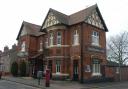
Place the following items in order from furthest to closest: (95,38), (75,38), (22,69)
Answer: (22,69), (95,38), (75,38)

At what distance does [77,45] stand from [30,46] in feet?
36.1

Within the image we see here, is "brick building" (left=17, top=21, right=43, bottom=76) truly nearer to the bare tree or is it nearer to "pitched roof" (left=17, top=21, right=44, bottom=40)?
"pitched roof" (left=17, top=21, right=44, bottom=40)

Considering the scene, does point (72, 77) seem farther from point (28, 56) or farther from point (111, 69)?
point (28, 56)

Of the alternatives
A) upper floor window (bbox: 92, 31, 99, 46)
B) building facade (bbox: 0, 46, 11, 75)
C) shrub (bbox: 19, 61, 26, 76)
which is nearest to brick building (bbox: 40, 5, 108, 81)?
upper floor window (bbox: 92, 31, 99, 46)

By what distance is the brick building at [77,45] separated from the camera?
27141 millimetres

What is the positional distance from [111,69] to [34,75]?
1204 cm

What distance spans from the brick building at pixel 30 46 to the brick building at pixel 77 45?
3.87 meters

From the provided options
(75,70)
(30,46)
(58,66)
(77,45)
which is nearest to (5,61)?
(30,46)

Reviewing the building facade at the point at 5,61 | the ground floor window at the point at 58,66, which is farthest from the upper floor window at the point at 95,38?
the building facade at the point at 5,61

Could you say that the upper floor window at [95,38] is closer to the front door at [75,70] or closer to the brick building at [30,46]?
the front door at [75,70]

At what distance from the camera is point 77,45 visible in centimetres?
2752

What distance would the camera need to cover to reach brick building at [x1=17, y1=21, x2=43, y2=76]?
33.4 metres

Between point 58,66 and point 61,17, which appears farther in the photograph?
point 61,17

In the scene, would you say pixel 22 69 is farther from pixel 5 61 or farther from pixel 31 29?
pixel 5 61
